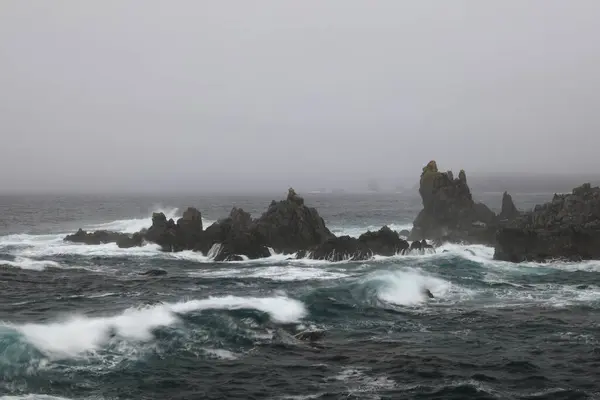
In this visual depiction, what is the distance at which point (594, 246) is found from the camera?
50625 mm

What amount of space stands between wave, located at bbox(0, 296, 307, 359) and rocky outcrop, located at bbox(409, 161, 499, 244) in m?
37.1

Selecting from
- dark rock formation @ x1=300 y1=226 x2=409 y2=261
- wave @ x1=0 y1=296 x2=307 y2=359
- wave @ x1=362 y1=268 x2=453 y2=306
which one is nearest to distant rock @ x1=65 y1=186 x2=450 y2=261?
dark rock formation @ x1=300 y1=226 x2=409 y2=261

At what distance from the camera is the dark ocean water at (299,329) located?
68.9ft

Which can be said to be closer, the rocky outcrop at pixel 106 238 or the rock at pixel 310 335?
the rock at pixel 310 335

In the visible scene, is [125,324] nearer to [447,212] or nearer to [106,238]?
[106,238]

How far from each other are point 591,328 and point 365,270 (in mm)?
21088

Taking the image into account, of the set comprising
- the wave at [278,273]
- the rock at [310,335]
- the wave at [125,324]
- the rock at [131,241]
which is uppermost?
the rock at [131,241]

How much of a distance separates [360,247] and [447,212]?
17.9 metres

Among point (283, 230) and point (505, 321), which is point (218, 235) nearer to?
point (283, 230)

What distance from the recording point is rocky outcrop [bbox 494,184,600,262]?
5056 centimetres

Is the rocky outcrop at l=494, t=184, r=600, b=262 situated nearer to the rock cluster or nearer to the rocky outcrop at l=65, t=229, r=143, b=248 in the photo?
the rock cluster

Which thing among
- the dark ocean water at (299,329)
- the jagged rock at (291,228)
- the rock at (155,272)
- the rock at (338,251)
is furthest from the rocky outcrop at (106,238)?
the rock at (338,251)

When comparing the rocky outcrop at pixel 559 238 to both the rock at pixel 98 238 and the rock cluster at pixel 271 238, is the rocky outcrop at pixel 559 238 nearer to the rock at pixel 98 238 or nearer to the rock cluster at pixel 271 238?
the rock cluster at pixel 271 238

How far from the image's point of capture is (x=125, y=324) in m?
27.9
